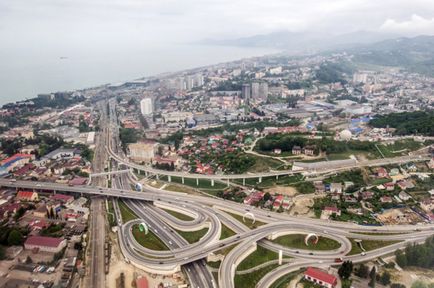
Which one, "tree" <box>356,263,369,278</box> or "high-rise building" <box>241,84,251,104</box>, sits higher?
"high-rise building" <box>241,84,251,104</box>

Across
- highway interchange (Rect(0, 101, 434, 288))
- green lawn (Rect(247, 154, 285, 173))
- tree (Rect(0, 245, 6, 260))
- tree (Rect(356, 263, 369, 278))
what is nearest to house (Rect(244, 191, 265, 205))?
highway interchange (Rect(0, 101, 434, 288))

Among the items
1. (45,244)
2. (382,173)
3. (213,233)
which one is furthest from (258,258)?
(382,173)

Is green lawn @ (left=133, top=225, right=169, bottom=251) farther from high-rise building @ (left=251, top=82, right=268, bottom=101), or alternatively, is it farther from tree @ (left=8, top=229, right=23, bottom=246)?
high-rise building @ (left=251, top=82, right=268, bottom=101)

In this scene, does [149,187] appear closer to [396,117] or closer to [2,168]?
[2,168]

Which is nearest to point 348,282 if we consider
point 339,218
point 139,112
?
point 339,218

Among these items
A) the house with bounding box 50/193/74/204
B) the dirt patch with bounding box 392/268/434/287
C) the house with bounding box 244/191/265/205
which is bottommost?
the dirt patch with bounding box 392/268/434/287

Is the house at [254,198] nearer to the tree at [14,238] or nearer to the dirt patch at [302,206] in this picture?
the dirt patch at [302,206]
